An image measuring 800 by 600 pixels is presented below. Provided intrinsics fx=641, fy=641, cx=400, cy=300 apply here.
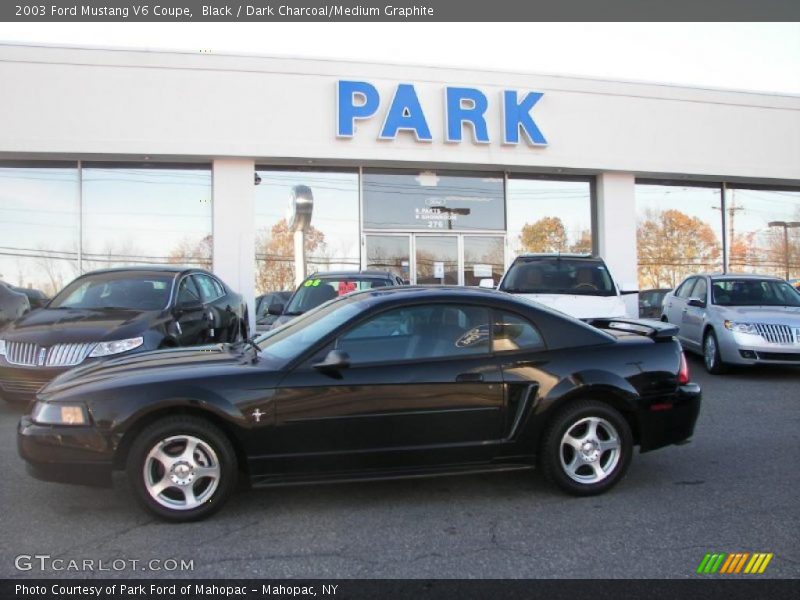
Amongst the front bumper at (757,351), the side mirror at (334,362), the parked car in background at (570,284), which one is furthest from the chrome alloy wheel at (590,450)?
the front bumper at (757,351)

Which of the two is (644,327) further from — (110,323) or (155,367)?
(110,323)

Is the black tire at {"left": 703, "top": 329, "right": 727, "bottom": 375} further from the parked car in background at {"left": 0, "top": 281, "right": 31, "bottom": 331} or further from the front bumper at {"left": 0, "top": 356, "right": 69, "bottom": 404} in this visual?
the parked car in background at {"left": 0, "top": 281, "right": 31, "bottom": 331}

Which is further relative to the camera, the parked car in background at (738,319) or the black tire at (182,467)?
the parked car in background at (738,319)

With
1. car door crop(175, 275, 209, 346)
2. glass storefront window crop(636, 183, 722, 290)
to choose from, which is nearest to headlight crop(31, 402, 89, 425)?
car door crop(175, 275, 209, 346)

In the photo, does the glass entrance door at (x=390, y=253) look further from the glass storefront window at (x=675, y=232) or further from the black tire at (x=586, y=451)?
the black tire at (x=586, y=451)

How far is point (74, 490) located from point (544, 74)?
1279 centimetres

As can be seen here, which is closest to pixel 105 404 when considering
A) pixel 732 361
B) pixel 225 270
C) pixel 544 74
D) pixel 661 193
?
pixel 732 361

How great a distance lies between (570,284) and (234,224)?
7119mm

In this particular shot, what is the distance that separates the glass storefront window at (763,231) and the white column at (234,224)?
11984 mm

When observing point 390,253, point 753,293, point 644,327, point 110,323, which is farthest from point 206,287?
point 753,293

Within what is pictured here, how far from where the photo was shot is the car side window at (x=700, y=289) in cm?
1011

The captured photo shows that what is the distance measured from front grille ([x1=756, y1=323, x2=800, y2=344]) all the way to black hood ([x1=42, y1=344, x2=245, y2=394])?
7.24 m

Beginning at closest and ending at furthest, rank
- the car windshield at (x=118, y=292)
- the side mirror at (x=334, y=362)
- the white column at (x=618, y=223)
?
1. the side mirror at (x=334, y=362)
2. the car windshield at (x=118, y=292)
3. the white column at (x=618, y=223)

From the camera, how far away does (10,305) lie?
8.33 metres
